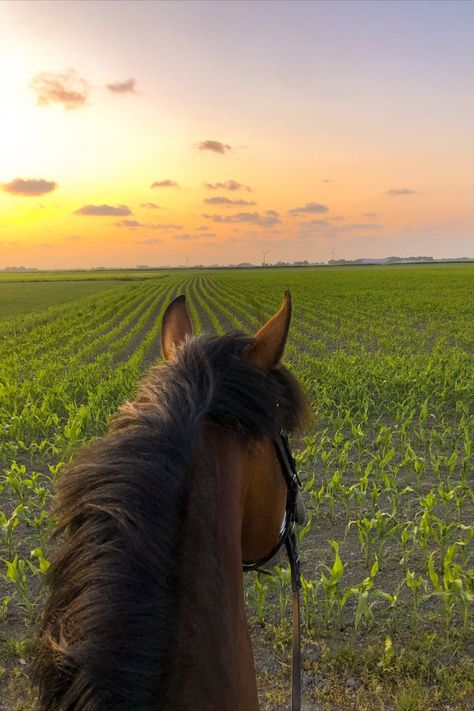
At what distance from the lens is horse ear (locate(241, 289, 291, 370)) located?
143 cm

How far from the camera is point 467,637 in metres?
3.62

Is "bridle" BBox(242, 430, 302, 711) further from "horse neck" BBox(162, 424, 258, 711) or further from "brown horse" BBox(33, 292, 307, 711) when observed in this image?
"horse neck" BBox(162, 424, 258, 711)

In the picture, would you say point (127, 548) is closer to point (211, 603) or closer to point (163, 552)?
point (163, 552)

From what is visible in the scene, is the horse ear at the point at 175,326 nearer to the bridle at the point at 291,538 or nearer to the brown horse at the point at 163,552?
the brown horse at the point at 163,552

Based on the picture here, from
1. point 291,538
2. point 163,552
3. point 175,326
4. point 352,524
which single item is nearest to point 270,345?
point 175,326

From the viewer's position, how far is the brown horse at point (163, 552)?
912mm

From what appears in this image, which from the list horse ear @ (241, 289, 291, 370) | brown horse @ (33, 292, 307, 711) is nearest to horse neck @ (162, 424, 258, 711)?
brown horse @ (33, 292, 307, 711)

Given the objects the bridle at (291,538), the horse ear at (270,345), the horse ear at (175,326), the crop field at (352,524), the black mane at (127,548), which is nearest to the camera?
the black mane at (127,548)

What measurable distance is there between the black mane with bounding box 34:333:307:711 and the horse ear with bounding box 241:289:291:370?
0.47 feet

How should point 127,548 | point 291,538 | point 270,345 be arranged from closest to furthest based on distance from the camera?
point 127,548, point 270,345, point 291,538

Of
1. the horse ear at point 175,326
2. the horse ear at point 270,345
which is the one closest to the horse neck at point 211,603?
the horse ear at point 270,345

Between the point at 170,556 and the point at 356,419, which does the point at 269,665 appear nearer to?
the point at 170,556

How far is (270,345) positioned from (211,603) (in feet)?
2.32

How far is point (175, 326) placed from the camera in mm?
1815
